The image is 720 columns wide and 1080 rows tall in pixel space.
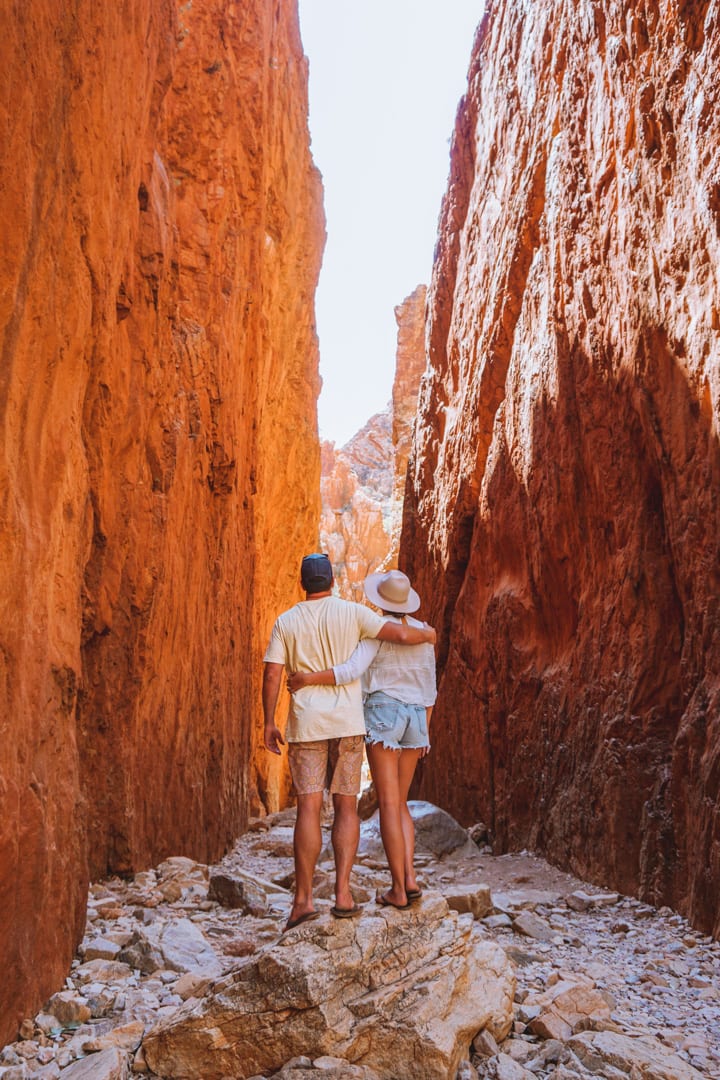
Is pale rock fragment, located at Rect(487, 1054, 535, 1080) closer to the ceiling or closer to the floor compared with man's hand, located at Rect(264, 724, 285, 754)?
closer to the floor

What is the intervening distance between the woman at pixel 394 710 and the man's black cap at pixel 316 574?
37cm

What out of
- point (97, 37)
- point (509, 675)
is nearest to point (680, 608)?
point (509, 675)

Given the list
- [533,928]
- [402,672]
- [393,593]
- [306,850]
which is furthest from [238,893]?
[393,593]

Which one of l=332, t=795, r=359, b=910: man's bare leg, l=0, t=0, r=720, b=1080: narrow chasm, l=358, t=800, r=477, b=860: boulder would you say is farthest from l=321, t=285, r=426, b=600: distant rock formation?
l=332, t=795, r=359, b=910: man's bare leg

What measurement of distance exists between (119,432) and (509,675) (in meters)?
6.61

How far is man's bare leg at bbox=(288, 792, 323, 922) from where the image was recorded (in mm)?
4469

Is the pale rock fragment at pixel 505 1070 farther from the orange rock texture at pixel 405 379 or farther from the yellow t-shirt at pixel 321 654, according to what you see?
the orange rock texture at pixel 405 379

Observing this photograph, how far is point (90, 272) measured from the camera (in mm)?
6215

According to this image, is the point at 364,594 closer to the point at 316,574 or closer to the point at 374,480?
the point at 316,574

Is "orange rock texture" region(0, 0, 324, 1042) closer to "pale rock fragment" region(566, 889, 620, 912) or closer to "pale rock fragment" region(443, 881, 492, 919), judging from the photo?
"pale rock fragment" region(443, 881, 492, 919)

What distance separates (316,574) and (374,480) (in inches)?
2957

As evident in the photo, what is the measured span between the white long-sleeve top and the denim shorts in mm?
46

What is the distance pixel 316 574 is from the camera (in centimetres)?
486

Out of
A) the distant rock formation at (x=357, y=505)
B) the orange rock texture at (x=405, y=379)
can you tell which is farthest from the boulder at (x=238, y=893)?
the distant rock formation at (x=357, y=505)
